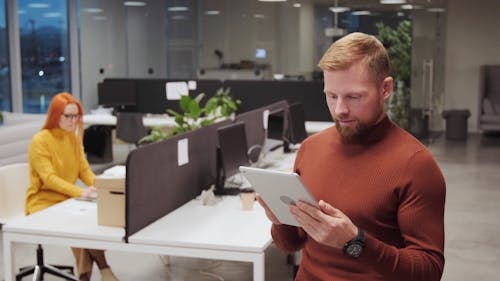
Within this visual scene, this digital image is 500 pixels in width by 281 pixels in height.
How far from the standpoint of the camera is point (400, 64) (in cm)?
1098

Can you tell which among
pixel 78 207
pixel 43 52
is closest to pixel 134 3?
pixel 43 52

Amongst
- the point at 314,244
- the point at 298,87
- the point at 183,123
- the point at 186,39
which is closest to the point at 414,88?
the point at 298,87

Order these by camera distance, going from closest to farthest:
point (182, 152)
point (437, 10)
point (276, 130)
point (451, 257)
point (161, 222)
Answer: point (161, 222) < point (182, 152) < point (451, 257) < point (276, 130) < point (437, 10)

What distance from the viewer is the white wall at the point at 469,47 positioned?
1220 centimetres

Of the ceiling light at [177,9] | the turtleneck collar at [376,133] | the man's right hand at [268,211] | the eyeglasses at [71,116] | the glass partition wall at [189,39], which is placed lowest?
the man's right hand at [268,211]

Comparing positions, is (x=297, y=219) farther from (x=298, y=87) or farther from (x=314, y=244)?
(x=298, y=87)

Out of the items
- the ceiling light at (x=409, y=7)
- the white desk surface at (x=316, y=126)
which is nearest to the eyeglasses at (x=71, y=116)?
the white desk surface at (x=316, y=126)

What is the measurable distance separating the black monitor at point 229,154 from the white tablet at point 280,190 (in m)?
2.34

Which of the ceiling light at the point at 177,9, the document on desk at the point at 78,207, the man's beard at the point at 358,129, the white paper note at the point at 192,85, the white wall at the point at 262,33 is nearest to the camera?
the man's beard at the point at 358,129

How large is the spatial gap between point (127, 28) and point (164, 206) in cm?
899

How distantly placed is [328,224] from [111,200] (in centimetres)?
204

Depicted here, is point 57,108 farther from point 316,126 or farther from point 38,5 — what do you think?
point 38,5

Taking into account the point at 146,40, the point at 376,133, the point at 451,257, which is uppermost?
the point at 146,40

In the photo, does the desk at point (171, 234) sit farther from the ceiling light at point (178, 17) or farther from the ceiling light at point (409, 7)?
the ceiling light at point (178, 17)
